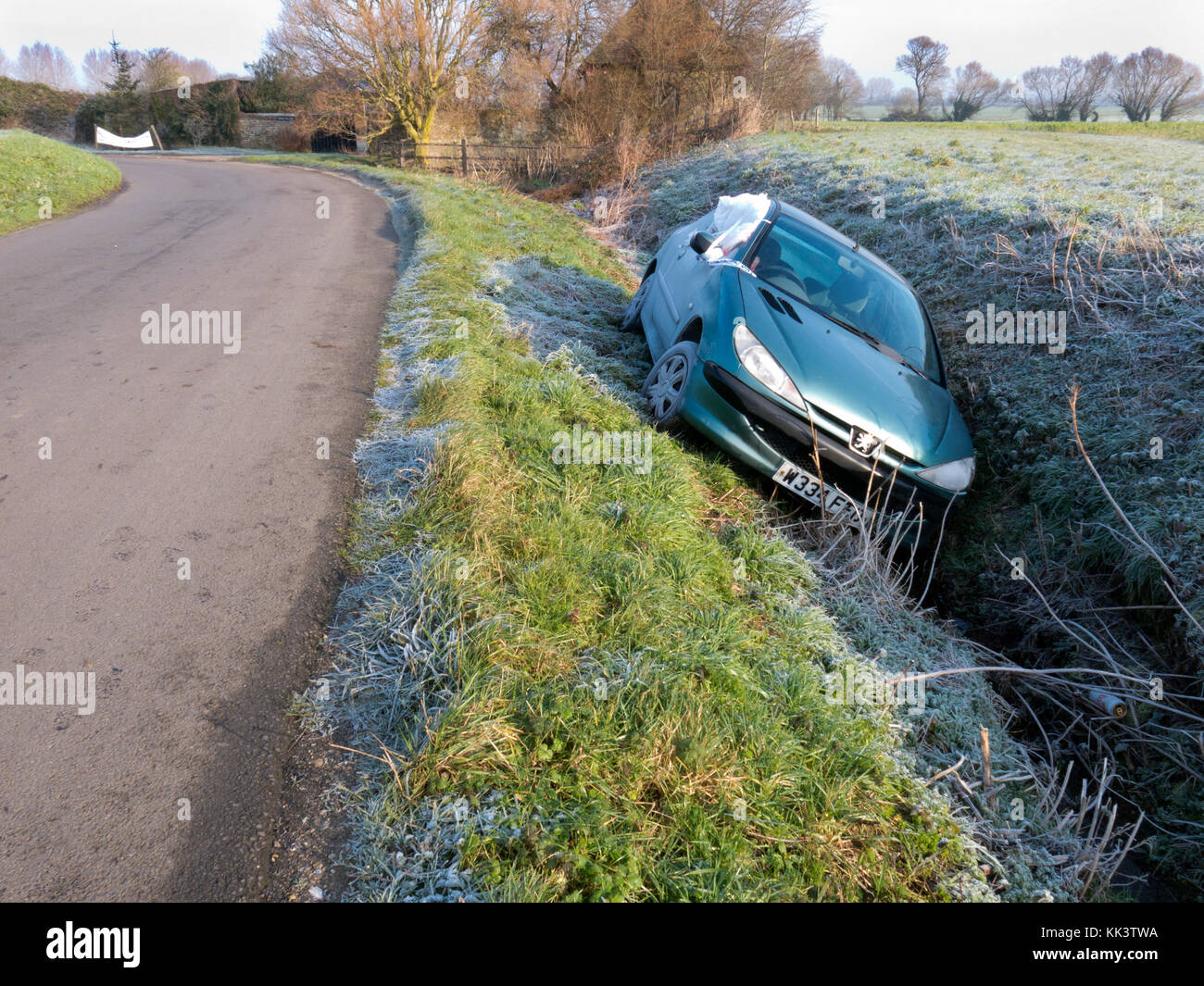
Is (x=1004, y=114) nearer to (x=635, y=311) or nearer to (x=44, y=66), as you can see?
(x=635, y=311)

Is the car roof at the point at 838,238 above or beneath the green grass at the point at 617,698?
above

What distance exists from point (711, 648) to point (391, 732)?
143 centimetres

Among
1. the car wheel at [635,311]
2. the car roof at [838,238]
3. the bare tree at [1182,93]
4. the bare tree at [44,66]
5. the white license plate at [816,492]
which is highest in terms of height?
the bare tree at [44,66]

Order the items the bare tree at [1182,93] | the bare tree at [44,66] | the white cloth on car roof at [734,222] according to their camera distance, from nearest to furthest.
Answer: the white cloth on car roof at [734,222]
the bare tree at [1182,93]
the bare tree at [44,66]

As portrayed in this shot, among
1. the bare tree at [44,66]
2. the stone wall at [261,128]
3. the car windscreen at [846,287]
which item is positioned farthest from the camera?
the bare tree at [44,66]

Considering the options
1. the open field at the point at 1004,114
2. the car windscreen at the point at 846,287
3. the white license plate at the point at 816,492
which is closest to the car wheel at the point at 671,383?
the white license plate at the point at 816,492

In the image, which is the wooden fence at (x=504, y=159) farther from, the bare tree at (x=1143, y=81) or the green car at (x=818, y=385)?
the bare tree at (x=1143, y=81)

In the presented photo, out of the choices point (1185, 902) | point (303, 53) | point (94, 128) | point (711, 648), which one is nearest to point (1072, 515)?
point (1185, 902)

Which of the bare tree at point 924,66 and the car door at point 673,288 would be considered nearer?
the car door at point 673,288

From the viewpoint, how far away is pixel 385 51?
25.5m

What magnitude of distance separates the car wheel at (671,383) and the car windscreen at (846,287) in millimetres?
1028

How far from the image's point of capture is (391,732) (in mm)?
2750

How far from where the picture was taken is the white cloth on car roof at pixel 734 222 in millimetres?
6262

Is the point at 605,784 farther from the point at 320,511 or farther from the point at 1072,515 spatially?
the point at 1072,515
